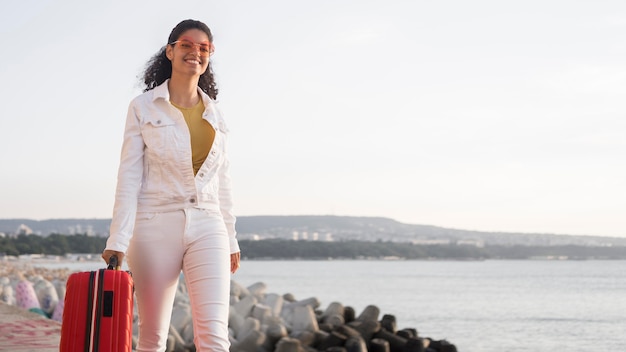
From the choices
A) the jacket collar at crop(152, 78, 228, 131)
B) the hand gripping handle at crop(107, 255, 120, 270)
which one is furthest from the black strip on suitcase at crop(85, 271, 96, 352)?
the jacket collar at crop(152, 78, 228, 131)

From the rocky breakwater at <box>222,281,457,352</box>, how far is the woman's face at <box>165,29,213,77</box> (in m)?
5.69

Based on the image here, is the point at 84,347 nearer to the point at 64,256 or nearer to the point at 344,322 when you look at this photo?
the point at 344,322

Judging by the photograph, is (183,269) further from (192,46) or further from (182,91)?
(192,46)

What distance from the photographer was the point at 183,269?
374 cm

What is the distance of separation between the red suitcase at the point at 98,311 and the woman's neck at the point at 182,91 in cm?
75

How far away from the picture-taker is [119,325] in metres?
3.47

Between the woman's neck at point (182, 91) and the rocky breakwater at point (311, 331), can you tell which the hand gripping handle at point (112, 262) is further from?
the rocky breakwater at point (311, 331)

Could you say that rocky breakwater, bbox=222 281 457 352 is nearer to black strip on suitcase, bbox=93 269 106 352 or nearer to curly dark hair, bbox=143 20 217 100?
curly dark hair, bbox=143 20 217 100

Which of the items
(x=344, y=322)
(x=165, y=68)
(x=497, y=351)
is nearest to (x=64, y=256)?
(x=497, y=351)

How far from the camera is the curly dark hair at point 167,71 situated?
3.90m

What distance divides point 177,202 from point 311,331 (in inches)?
272

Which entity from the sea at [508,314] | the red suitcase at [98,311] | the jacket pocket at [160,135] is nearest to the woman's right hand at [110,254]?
the red suitcase at [98,311]

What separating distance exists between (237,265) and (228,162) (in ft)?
1.34

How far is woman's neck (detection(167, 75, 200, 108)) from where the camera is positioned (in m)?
3.89
